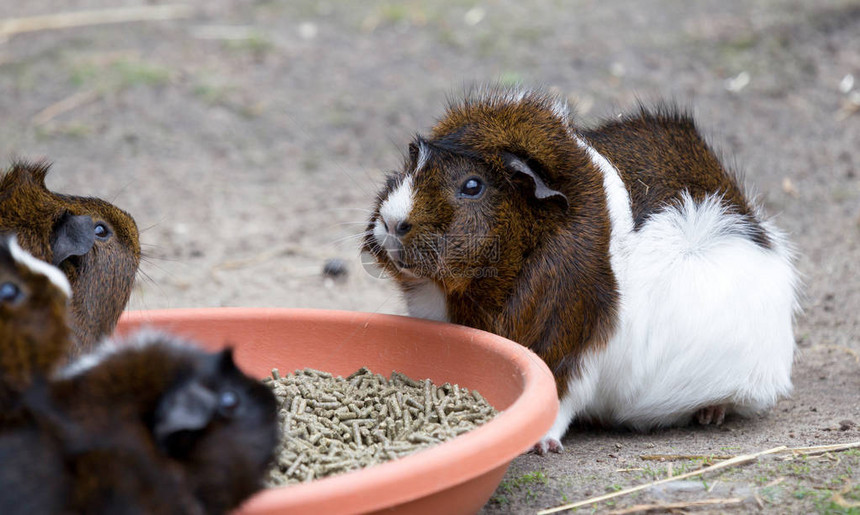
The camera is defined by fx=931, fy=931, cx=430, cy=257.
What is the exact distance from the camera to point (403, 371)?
115 inches

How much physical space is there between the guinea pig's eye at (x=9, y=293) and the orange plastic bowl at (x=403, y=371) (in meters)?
0.65

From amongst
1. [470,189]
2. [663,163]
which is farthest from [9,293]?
[663,163]

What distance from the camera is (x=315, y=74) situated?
22.8 ft

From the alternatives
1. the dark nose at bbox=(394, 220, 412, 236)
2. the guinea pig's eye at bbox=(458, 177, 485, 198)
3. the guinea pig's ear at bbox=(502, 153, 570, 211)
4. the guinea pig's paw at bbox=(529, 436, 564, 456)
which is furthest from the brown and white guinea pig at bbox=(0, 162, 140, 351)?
the guinea pig's paw at bbox=(529, 436, 564, 456)

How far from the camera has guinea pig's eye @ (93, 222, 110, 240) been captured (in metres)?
2.68

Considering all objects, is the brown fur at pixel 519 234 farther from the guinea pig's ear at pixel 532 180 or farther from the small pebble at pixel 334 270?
the small pebble at pixel 334 270

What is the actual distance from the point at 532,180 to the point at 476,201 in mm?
176

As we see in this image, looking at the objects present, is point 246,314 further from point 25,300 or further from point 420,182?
point 25,300

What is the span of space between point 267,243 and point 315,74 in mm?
2302

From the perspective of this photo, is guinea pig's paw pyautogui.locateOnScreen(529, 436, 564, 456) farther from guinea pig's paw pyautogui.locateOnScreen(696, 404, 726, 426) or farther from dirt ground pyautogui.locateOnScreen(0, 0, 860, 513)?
guinea pig's paw pyautogui.locateOnScreen(696, 404, 726, 426)

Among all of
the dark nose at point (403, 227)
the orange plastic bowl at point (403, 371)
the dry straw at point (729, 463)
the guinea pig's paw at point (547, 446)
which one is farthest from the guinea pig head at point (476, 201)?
the dry straw at point (729, 463)

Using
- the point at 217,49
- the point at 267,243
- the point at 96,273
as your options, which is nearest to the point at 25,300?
the point at 96,273

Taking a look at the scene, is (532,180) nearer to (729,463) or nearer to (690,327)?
(690,327)

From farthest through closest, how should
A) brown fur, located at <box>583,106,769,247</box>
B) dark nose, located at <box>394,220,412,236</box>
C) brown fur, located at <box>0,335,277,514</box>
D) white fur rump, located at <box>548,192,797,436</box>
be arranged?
brown fur, located at <box>583,106,769,247</box>, white fur rump, located at <box>548,192,797,436</box>, dark nose, located at <box>394,220,412,236</box>, brown fur, located at <box>0,335,277,514</box>
